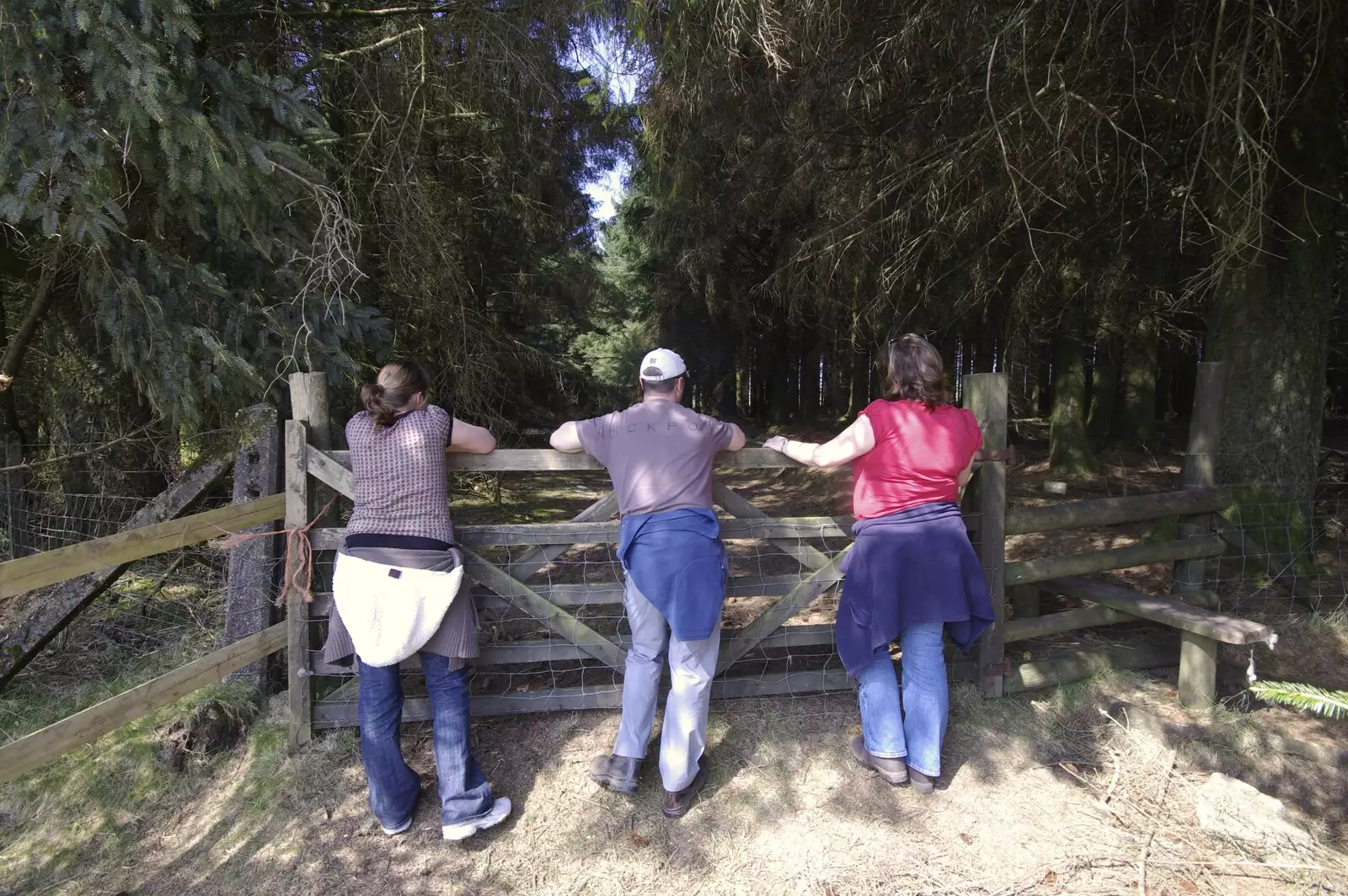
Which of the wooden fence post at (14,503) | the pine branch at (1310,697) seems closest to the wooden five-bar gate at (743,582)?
the wooden fence post at (14,503)

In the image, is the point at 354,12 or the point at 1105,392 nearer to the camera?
the point at 354,12

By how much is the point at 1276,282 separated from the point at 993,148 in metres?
2.06

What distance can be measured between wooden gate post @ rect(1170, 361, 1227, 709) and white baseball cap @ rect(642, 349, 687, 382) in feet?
9.57

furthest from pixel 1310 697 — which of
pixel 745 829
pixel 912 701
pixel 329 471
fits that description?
pixel 329 471

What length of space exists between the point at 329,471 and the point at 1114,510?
13.1ft

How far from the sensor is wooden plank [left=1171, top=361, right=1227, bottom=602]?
4074 millimetres

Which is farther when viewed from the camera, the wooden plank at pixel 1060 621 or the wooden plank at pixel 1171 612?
the wooden plank at pixel 1060 621

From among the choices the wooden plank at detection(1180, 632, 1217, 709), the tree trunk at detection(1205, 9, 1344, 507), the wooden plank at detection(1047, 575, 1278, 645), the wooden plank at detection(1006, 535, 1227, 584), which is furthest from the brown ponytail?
the tree trunk at detection(1205, 9, 1344, 507)

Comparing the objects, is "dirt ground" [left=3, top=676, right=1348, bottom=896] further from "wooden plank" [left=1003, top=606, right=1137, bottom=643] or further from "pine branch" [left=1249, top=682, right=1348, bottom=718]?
"pine branch" [left=1249, top=682, right=1348, bottom=718]

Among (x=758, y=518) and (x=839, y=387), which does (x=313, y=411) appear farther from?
(x=839, y=387)

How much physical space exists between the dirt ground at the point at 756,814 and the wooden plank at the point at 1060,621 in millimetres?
302

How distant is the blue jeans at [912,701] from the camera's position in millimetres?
3164

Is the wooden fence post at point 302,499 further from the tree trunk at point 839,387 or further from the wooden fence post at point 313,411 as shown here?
the tree trunk at point 839,387

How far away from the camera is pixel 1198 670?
12.3 ft
